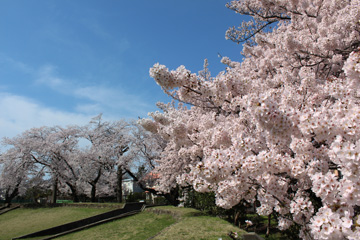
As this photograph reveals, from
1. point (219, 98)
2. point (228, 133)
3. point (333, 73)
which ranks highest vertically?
point (333, 73)

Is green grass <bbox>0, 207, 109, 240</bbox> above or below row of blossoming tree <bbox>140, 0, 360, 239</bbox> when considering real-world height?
below

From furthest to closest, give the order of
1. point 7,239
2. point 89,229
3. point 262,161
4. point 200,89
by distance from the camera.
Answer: point 89,229
point 7,239
point 200,89
point 262,161

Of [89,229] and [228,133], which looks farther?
[89,229]

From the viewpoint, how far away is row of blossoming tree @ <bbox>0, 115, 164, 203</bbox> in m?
20.9

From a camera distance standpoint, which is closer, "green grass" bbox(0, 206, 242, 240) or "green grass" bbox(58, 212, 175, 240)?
"green grass" bbox(0, 206, 242, 240)

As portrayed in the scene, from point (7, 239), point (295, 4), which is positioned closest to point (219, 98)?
point (295, 4)

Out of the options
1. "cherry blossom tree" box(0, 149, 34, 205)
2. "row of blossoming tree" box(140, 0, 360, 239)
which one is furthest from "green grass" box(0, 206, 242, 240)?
"cherry blossom tree" box(0, 149, 34, 205)

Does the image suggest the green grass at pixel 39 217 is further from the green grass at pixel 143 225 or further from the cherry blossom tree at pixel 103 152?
the cherry blossom tree at pixel 103 152

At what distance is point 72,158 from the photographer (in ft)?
71.3

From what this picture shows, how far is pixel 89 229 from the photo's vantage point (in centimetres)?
1138

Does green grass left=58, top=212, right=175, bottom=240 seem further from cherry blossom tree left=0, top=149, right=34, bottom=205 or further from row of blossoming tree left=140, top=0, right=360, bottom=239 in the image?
cherry blossom tree left=0, top=149, right=34, bottom=205

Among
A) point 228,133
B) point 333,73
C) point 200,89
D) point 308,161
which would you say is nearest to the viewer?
point 308,161

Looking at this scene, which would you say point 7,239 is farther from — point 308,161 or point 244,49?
point 244,49

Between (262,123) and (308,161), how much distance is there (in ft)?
4.27
